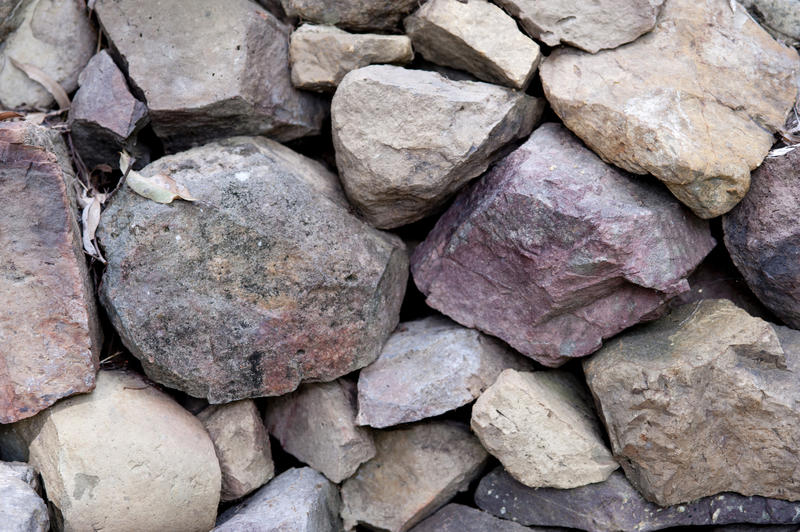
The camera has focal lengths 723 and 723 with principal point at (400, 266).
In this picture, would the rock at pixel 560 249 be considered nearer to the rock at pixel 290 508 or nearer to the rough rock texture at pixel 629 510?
the rough rock texture at pixel 629 510

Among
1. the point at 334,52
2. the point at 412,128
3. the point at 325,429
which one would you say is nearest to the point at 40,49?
the point at 334,52

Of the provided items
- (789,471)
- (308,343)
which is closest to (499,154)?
(308,343)

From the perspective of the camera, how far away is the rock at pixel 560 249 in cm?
231

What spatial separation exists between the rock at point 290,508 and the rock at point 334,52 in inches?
56.0

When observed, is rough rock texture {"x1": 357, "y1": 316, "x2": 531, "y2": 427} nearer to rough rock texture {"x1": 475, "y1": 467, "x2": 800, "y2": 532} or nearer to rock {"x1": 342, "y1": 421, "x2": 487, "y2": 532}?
rock {"x1": 342, "y1": 421, "x2": 487, "y2": 532}

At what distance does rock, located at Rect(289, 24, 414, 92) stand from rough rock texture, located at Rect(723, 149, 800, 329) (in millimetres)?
1271

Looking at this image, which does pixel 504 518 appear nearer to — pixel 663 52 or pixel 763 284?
pixel 763 284

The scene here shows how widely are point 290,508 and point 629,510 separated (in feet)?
3.75

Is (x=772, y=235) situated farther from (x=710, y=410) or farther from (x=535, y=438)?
(x=535, y=438)

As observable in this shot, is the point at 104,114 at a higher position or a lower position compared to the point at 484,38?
lower

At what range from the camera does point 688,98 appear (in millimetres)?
2367

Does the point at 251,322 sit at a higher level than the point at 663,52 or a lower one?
lower

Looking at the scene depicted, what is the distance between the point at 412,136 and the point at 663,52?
3.00ft

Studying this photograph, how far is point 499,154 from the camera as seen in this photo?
2.57 meters
